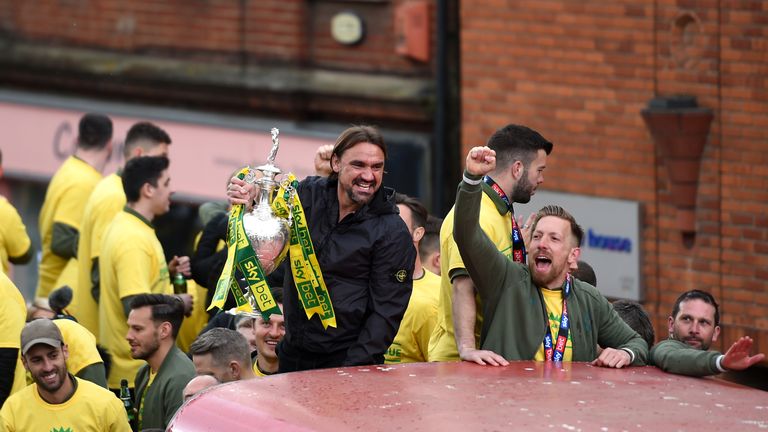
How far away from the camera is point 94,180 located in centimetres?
1059

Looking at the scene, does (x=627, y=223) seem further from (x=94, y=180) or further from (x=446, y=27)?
(x=94, y=180)

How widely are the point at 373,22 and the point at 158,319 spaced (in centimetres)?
585

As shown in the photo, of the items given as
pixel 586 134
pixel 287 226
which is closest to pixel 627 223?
pixel 586 134

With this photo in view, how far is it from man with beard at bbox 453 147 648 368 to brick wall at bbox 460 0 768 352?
397 centimetres

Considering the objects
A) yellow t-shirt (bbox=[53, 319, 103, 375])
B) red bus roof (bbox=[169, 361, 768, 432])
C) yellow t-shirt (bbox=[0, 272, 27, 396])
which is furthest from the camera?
yellow t-shirt (bbox=[0, 272, 27, 396])

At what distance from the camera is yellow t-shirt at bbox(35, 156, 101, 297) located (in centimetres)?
1048

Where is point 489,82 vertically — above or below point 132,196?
above

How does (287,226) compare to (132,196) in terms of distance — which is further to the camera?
(132,196)

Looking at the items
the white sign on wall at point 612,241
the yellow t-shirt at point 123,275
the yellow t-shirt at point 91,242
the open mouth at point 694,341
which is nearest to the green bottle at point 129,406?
the yellow t-shirt at point 123,275

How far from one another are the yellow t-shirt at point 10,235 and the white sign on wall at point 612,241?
330 cm

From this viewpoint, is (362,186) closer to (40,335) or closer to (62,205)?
(40,335)

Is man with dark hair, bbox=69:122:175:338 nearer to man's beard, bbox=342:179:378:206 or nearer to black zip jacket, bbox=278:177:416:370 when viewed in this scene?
black zip jacket, bbox=278:177:416:370

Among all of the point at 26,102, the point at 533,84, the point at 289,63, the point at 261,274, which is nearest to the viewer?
the point at 261,274

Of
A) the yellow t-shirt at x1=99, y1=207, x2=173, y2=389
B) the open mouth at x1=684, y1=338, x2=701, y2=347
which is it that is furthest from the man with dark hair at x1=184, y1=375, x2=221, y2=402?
the open mouth at x1=684, y1=338, x2=701, y2=347
